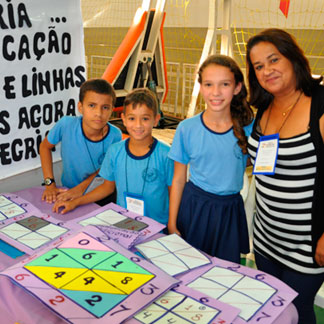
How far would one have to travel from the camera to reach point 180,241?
3.52 feet

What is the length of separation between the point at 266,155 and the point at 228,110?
301mm

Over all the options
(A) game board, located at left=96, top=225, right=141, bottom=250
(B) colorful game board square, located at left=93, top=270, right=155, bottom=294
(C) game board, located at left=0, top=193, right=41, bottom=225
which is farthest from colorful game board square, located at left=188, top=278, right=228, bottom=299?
(C) game board, located at left=0, top=193, right=41, bottom=225

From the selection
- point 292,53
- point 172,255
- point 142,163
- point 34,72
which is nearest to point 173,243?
point 172,255

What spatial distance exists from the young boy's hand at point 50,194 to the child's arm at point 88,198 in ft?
0.24

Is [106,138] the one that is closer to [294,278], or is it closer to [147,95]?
[147,95]

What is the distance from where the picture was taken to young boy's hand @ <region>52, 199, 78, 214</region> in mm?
1311

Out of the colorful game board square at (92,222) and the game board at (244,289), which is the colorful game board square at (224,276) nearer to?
the game board at (244,289)

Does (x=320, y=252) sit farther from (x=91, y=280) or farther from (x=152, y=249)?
(x=91, y=280)

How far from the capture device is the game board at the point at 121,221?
3.71ft

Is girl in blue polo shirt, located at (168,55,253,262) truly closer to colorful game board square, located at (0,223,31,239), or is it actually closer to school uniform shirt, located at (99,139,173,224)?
school uniform shirt, located at (99,139,173,224)

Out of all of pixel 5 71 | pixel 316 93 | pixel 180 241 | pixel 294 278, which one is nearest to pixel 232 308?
pixel 180 241

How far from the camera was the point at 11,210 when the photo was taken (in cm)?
126

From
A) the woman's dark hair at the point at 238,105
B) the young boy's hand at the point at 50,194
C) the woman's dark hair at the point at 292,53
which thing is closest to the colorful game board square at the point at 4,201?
the young boy's hand at the point at 50,194

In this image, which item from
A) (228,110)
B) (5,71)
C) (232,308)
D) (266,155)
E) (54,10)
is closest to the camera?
(232,308)
